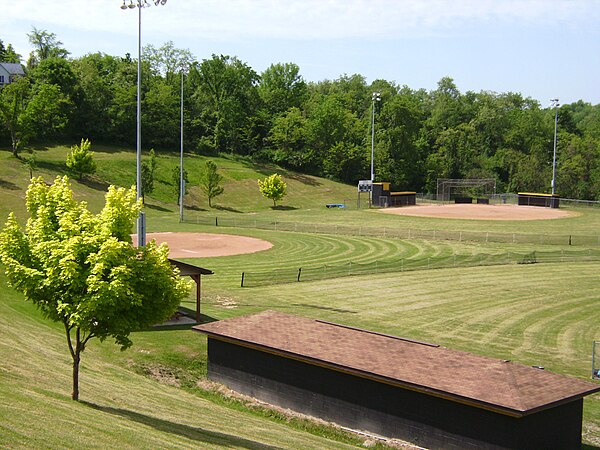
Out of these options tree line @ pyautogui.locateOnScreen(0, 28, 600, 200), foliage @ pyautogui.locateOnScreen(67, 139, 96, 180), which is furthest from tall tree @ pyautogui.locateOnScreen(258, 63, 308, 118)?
foliage @ pyautogui.locateOnScreen(67, 139, 96, 180)

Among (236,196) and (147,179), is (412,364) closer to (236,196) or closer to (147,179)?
(147,179)

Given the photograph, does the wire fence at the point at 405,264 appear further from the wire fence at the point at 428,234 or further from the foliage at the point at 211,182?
the foliage at the point at 211,182

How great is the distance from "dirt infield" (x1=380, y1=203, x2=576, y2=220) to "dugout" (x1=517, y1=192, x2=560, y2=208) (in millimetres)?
1759

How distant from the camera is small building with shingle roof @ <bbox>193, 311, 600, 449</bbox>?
20203mm

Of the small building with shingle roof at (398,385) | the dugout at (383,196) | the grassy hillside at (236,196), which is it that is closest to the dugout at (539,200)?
the grassy hillside at (236,196)

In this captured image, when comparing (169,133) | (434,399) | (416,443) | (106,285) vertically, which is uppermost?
(169,133)

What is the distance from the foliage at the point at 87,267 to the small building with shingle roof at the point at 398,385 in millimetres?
5346

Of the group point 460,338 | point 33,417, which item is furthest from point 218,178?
point 33,417

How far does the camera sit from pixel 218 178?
105875 mm

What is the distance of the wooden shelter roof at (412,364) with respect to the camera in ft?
66.7

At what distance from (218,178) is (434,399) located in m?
86.9

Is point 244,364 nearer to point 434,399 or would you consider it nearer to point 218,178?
point 434,399

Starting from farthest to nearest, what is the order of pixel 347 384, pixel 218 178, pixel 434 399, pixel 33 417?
pixel 218 178
pixel 347 384
pixel 434 399
pixel 33 417

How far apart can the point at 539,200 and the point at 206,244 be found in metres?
66.8
